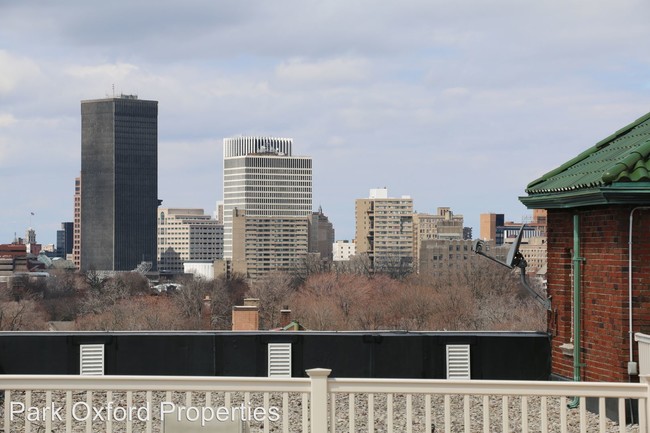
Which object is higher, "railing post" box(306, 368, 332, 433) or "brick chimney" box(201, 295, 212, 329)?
"railing post" box(306, 368, 332, 433)

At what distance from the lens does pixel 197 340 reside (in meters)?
17.9

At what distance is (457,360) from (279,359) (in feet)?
8.66

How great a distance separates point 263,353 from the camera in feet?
58.7

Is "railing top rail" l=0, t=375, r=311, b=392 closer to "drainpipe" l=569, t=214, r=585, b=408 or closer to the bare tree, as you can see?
"drainpipe" l=569, t=214, r=585, b=408

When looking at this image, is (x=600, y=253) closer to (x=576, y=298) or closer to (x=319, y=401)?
(x=576, y=298)

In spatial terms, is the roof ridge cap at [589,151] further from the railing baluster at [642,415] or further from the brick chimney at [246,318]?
the brick chimney at [246,318]

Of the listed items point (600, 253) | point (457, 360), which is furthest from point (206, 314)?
point (600, 253)

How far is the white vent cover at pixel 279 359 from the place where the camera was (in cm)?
1780

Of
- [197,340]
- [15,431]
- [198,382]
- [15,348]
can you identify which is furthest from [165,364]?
[198,382]

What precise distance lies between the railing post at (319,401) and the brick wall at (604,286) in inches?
217

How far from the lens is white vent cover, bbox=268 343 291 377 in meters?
17.8

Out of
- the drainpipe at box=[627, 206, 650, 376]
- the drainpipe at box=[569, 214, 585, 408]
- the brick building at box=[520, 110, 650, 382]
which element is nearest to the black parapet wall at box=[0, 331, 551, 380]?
the brick building at box=[520, 110, 650, 382]

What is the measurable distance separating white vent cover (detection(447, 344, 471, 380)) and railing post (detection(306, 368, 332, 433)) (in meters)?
8.24

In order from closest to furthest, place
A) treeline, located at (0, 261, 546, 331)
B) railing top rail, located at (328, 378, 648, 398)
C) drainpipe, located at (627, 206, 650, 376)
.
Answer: railing top rail, located at (328, 378, 648, 398) < drainpipe, located at (627, 206, 650, 376) < treeline, located at (0, 261, 546, 331)
